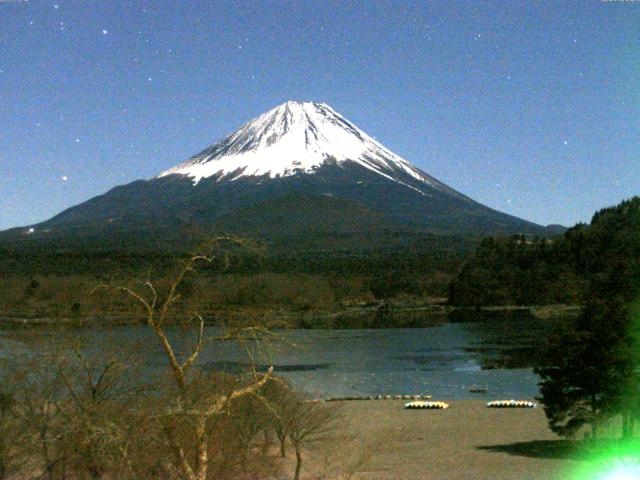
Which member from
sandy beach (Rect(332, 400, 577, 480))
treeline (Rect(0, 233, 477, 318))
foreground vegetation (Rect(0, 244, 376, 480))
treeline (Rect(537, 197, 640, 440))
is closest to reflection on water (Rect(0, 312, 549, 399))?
sandy beach (Rect(332, 400, 577, 480))

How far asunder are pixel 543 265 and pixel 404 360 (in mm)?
50544

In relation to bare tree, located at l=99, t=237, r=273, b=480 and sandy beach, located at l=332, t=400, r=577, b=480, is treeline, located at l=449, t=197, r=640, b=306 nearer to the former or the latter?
sandy beach, located at l=332, t=400, r=577, b=480

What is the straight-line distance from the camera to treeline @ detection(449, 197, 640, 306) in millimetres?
90812

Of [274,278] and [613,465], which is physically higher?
[274,278]

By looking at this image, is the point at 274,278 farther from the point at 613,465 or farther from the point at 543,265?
the point at 613,465

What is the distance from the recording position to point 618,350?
17797 mm

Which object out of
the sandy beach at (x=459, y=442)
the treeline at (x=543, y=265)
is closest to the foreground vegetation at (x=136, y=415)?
the sandy beach at (x=459, y=442)

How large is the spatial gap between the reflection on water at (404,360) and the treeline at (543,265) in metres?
20.8

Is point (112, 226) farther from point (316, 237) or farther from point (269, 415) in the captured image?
point (269, 415)

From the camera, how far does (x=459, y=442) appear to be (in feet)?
76.4

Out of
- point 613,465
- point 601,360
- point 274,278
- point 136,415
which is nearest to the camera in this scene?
point 136,415

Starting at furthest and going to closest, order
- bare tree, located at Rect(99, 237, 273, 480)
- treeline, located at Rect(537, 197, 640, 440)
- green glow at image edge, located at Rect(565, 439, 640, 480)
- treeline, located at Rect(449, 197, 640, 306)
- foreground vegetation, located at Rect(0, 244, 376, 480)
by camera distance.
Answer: treeline, located at Rect(449, 197, 640, 306) < treeline, located at Rect(537, 197, 640, 440) < green glow at image edge, located at Rect(565, 439, 640, 480) < foreground vegetation, located at Rect(0, 244, 376, 480) < bare tree, located at Rect(99, 237, 273, 480)

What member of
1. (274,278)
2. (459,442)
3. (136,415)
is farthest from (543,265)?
(136,415)

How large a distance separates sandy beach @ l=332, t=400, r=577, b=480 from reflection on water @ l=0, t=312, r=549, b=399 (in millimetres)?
4281
